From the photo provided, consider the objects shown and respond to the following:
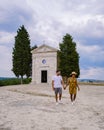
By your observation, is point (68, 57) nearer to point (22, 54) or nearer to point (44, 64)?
point (44, 64)

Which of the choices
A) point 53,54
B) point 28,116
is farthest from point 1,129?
point 53,54

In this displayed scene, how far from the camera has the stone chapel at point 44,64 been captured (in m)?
46.0

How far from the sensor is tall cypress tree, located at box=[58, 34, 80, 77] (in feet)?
154

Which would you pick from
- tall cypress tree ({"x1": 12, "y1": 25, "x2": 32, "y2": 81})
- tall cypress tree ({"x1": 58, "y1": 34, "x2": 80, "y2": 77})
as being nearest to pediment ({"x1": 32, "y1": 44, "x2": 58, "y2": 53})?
tall cypress tree ({"x1": 58, "y1": 34, "x2": 80, "y2": 77})

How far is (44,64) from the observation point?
46688mm

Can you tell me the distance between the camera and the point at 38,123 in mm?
9609

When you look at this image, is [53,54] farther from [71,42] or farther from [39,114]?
Result: [39,114]

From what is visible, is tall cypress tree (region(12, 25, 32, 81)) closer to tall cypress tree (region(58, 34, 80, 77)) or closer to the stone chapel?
the stone chapel

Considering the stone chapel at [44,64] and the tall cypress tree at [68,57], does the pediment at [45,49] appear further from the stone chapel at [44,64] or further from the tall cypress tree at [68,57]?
the tall cypress tree at [68,57]

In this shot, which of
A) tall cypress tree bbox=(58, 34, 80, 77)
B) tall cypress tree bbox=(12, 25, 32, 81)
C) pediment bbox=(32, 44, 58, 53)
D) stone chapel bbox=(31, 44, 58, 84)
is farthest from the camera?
tall cypress tree bbox=(12, 25, 32, 81)

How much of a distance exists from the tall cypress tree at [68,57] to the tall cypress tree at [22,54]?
6.33 meters

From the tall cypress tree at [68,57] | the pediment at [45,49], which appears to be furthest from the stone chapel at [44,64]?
the tall cypress tree at [68,57]

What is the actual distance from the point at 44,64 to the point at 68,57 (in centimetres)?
428

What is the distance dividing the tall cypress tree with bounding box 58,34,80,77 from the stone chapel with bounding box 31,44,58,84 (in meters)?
1.81
